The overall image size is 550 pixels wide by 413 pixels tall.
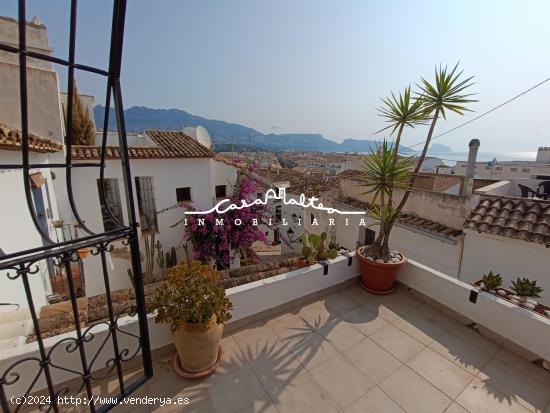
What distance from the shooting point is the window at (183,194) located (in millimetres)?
8773

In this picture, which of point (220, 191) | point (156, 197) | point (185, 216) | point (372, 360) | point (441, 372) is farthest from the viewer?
point (220, 191)

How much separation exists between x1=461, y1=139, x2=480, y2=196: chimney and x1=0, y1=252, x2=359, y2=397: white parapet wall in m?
5.32

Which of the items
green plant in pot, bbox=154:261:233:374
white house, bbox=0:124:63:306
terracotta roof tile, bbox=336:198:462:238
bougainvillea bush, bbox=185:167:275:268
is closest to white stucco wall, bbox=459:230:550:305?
terracotta roof tile, bbox=336:198:462:238

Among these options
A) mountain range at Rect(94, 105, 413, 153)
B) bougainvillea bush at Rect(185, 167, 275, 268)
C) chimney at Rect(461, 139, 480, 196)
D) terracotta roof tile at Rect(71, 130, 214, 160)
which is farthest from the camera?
mountain range at Rect(94, 105, 413, 153)

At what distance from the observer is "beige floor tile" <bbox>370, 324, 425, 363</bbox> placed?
104 inches

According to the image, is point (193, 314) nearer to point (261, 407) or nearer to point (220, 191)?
point (261, 407)

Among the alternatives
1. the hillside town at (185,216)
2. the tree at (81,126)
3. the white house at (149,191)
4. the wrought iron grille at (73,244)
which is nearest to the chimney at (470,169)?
the hillside town at (185,216)

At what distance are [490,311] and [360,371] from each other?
68.3 inches

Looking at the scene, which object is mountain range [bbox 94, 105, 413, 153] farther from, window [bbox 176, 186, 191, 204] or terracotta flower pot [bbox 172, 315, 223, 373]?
terracotta flower pot [bbox 172, 315, 223, 373]

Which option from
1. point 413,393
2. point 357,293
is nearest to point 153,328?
point 413,393

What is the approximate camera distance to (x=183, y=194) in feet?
29.1

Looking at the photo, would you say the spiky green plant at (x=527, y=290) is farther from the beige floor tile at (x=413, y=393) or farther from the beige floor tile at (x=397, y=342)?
the beige floor tile at (x=413, y=393)

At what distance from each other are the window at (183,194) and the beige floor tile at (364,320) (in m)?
7.13

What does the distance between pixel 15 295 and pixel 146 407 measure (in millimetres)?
2766
